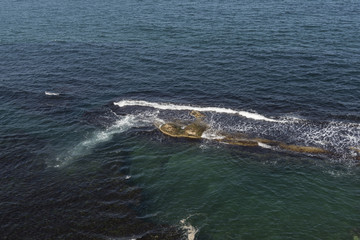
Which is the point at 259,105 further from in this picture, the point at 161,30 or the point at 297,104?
the point at 161,30

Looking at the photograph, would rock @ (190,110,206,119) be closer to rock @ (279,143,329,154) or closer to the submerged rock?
the submerged rock

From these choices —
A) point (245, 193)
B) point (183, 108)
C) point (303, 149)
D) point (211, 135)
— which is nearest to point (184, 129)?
point (211, 135)

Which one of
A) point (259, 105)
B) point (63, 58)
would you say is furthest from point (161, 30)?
point (259, 105)

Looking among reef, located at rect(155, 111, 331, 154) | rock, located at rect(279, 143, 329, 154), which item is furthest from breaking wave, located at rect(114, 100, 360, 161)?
rock, located at rect(279, 143, 329, 154)

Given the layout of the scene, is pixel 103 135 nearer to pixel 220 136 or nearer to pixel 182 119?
pixel 182 119

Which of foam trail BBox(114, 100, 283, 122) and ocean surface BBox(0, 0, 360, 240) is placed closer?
ocean surface BBox(0, 0, 360, 240)

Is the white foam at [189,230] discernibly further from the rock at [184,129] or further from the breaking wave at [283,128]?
the rock at [184,129]
